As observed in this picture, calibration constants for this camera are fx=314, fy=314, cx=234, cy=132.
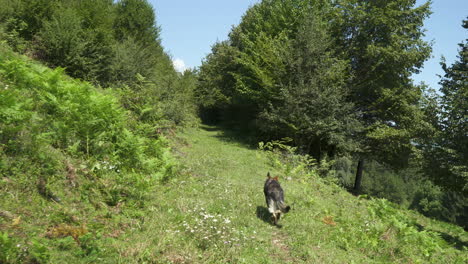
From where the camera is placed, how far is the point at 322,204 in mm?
11672

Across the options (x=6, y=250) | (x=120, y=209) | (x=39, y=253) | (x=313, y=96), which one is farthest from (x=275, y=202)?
(x=313, y=96)

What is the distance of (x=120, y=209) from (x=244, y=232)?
2825 millimetres

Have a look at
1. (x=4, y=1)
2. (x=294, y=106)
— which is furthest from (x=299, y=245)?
(x=4, y=1)

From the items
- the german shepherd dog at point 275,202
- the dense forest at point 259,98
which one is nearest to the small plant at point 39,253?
the dense forest at point 259,98

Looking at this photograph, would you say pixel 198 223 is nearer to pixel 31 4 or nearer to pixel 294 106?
pixel 294 106

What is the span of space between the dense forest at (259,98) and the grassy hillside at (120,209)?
0.06 meters

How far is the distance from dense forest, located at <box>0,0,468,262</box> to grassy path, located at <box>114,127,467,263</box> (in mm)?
986

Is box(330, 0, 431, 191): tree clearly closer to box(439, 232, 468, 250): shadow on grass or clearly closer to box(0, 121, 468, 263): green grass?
box(439, 232, 468, 250): shadow on grass

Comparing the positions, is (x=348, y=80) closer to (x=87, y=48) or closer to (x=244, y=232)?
(x=87, y=48)

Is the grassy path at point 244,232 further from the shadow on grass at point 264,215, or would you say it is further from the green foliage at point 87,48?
the green foliage at point 87,48

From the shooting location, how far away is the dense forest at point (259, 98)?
7.47m

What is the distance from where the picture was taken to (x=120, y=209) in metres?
6.69

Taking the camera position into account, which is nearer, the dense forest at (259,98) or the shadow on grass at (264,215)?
the dense forest at (259,98)


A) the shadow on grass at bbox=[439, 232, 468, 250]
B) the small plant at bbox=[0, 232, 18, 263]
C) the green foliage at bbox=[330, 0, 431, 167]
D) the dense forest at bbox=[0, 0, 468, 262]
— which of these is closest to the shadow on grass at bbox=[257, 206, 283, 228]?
the dense forest at bbox=[0, 0, 468, 262]
